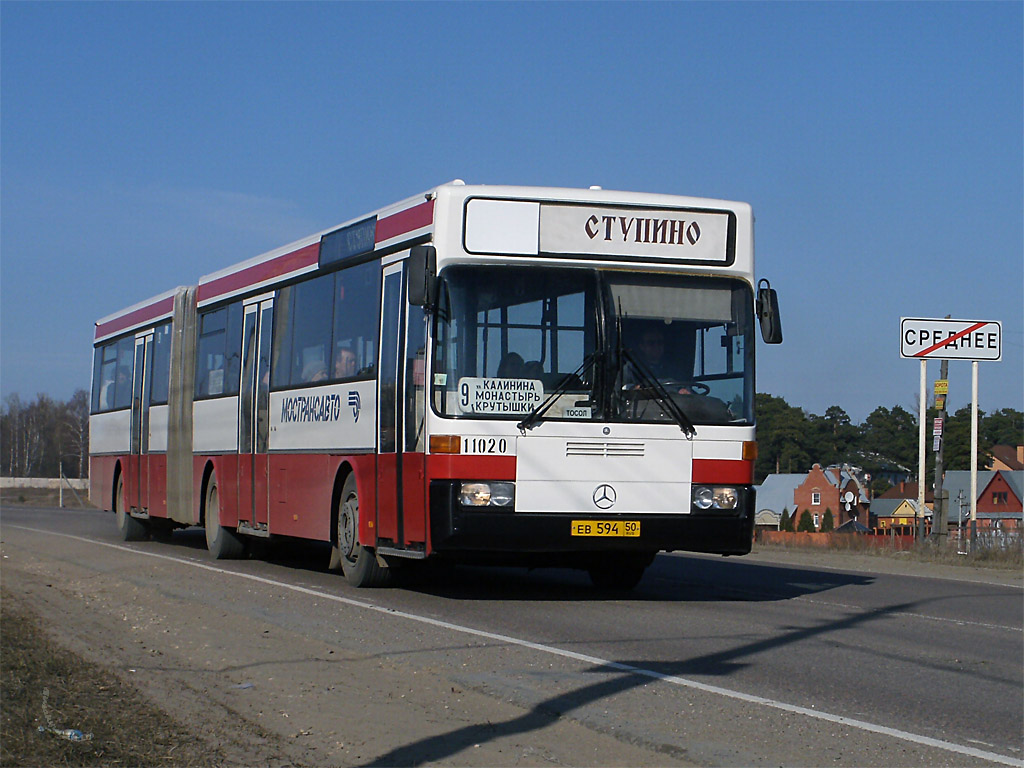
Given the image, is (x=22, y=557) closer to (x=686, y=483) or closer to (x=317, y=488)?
(x=317, y=488)

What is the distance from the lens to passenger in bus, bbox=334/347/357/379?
14455mm

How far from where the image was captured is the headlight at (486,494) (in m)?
12.1

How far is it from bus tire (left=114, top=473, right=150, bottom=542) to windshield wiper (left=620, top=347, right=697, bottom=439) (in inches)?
555

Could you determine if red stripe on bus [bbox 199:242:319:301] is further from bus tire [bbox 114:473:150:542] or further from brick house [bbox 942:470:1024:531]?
brick house [bbox 942:470:1024:531]

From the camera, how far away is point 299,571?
1720 cm

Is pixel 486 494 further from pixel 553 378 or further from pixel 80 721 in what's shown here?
pixel 80 721

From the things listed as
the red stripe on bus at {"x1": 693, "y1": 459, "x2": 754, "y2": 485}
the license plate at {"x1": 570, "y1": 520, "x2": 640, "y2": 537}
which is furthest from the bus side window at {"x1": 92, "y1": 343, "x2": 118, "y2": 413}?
the red stripe on bus at {"x1": 693, "y1": 459, "x2": 754, "y2": 485}

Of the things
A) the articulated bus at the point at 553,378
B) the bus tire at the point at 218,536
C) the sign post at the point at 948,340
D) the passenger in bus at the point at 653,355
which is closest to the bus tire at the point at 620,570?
the articulated bus at the point at 553,378

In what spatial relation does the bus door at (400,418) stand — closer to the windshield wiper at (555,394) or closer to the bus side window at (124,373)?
the windshield wiper at (555,394)

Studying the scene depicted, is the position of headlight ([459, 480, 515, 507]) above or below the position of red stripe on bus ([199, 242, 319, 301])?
below

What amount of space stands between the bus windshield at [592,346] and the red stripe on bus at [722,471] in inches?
15.1

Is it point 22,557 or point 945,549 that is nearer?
point 22,557

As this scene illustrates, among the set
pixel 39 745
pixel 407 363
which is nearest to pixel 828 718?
pixel 39 745

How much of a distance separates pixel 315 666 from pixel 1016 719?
175 inches
